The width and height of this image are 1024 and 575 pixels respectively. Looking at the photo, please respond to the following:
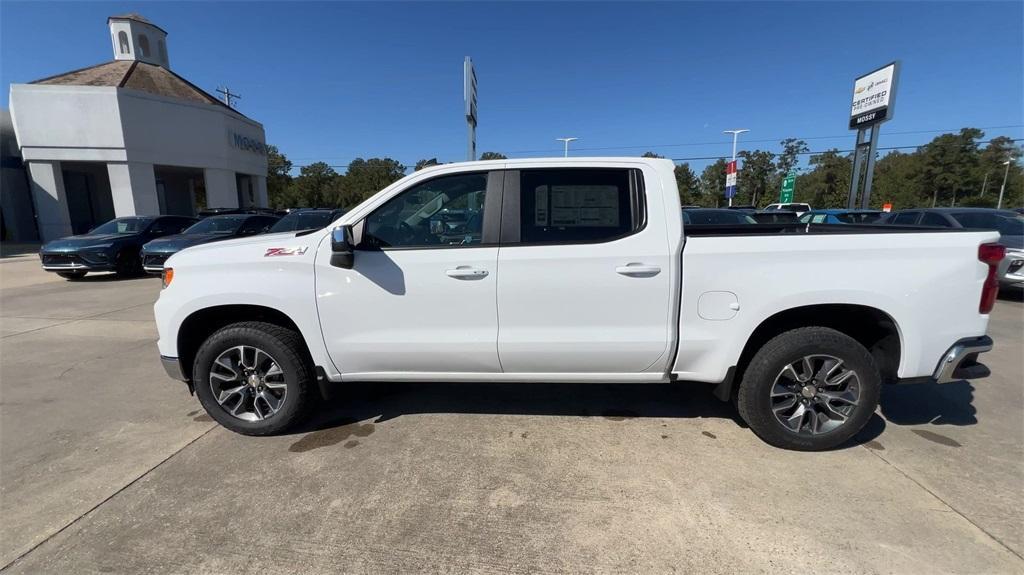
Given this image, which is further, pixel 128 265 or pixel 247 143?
pixel 247 143

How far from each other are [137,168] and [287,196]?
42.8 m

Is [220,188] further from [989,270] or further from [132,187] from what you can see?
[989,270]

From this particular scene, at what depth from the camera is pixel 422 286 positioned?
3053 mm

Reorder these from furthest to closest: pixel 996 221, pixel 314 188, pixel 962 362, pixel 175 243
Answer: pixel 314 188, pixel 175 243, pixel 996 221, pixel 962 362

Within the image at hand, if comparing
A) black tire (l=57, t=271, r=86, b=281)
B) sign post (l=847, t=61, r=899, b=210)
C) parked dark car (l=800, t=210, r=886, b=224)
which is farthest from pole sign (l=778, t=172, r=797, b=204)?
black tire (l=57, t=271, r=86, b=281)

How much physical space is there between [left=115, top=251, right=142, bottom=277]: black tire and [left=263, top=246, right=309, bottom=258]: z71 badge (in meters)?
10.9

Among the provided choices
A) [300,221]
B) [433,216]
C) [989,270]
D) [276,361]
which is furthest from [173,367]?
[300,221]

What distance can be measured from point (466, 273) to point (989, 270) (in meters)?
3.20

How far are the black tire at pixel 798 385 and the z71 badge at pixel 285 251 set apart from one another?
3.09m

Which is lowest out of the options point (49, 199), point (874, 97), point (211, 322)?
point (211, 322)

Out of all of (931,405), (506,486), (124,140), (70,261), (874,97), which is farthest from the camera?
(124,140)

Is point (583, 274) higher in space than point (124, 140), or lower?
lower

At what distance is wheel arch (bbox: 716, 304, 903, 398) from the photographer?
299cm

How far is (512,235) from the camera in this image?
121 inches
